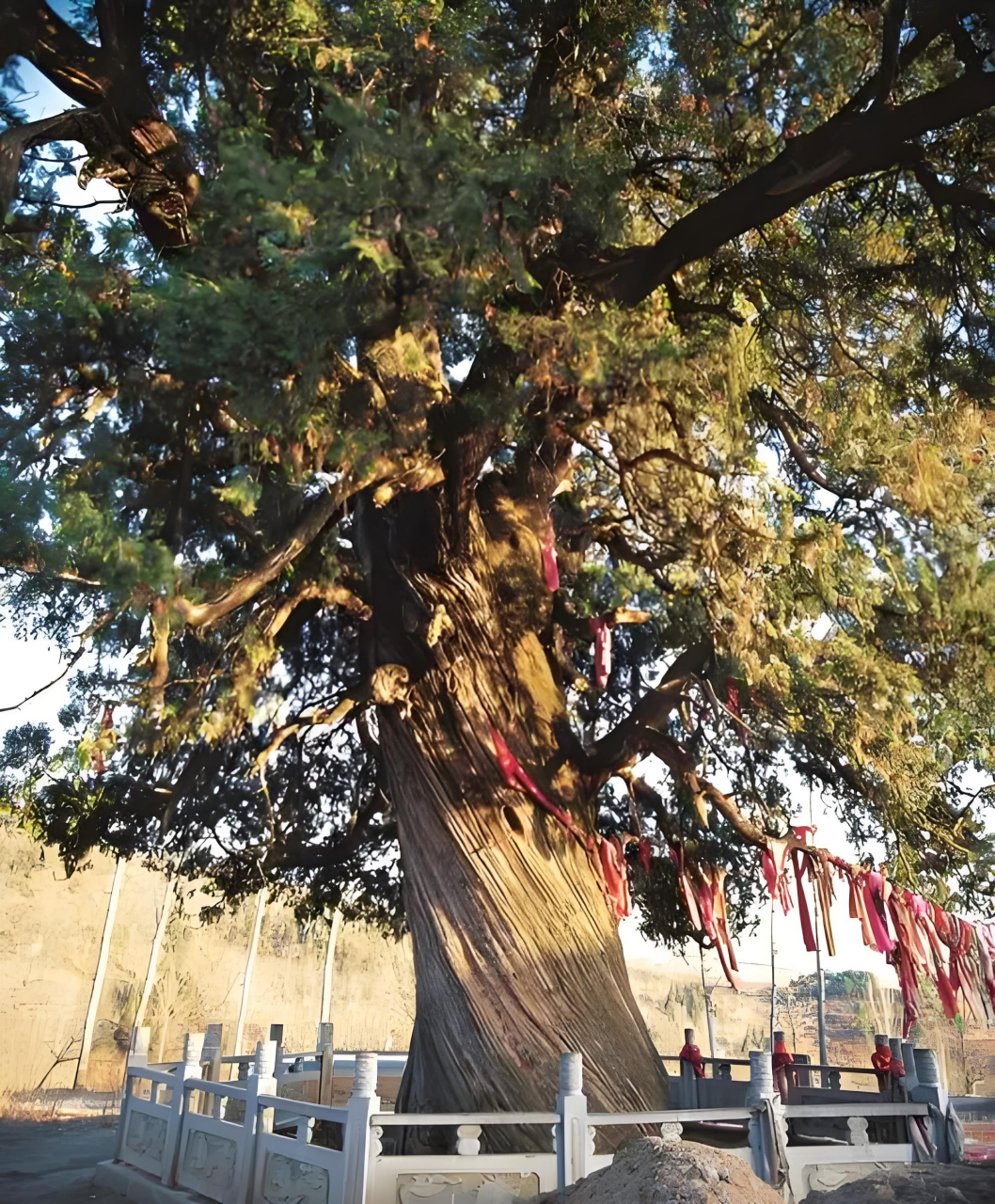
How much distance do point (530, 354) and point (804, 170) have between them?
1.75 metres

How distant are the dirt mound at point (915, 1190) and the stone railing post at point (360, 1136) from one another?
2.01m

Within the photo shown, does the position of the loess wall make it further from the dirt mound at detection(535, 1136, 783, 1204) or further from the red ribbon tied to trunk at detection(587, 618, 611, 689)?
the dirt mound at detection(535, 1136, 783, 1204)

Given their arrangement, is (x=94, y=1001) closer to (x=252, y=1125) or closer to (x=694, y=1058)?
(x=694, y=1058)

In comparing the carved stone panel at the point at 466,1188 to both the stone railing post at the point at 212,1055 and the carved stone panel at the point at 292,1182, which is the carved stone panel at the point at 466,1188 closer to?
the carved stone panel at the point at 292,1182

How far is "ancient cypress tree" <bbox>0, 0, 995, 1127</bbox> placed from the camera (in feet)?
15.7

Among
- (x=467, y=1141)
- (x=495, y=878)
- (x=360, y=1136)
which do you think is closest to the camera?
(x=360, y=1136)

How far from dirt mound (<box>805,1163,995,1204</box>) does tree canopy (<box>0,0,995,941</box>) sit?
3.02 m

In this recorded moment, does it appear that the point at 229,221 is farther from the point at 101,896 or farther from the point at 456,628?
the point at 101,896

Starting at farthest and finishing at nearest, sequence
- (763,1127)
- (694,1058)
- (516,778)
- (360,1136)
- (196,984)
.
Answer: (196,984) < (694,1058) < (516,778) < (763,1127) < (360,1136)

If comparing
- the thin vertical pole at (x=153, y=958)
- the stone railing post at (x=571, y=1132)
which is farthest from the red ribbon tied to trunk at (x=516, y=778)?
the thin vertical pole at (x=153, y=958)

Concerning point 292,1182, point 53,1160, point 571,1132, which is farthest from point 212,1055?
point 571,1132

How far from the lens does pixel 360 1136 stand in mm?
4852

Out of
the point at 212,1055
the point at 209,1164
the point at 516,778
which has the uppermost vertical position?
the point at 516,778

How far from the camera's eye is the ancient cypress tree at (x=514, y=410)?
4785 millimetres
